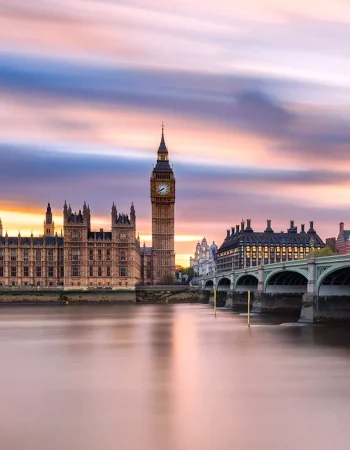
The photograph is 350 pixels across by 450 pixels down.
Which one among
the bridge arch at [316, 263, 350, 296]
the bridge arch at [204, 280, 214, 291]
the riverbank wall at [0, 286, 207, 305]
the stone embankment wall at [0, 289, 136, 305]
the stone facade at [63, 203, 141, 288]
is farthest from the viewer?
the stone facade at [63, 203, 141, 288]

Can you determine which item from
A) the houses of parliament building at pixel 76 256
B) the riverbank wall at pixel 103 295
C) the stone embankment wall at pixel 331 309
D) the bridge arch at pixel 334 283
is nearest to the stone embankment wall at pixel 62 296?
the riverbank wall at pixel 103 295

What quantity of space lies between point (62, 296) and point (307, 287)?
79.0 m

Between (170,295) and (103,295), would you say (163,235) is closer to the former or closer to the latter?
(170,295)

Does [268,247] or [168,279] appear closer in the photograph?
[168,279]

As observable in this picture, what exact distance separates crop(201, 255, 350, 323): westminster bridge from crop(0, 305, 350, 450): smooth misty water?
9866 mm

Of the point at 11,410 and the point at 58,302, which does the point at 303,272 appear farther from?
the point at 58,302

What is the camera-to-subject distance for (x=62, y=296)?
137 metres

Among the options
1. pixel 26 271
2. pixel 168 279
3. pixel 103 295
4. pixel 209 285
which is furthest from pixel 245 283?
pixel 168 279

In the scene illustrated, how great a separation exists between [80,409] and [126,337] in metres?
29.9

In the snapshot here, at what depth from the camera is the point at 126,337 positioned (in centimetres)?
5469

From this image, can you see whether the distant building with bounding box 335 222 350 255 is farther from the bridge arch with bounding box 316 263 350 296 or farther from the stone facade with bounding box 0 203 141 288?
the bridge arch with bounding box 316 263 350 296

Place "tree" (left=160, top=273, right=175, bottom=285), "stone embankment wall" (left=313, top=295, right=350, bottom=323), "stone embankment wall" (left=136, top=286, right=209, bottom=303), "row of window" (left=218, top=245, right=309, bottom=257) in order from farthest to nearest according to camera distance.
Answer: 1. "row of window" (left=218, top=245, right=309, bottom=257)
2. "tree" (left=160, top=273, right=175, bottom=285)
3. "stone embankment wall" (left=136, top=286, right=209, bottom=303)
4. "stone embankment wall" (left=313, top=295, right=350, bottom=323)

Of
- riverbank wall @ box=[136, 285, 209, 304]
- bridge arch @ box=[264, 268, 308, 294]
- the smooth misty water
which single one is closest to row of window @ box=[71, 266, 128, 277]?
riverbank wall @ box=[136, 285, 209, 304]

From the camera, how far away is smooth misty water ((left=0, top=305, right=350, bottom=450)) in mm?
20922
